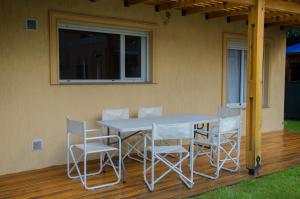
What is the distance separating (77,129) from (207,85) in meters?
3.61

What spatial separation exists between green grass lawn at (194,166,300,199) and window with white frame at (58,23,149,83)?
2.68 m

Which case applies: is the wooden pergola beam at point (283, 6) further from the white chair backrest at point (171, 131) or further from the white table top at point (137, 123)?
the white chair backrest at point (171, 131)

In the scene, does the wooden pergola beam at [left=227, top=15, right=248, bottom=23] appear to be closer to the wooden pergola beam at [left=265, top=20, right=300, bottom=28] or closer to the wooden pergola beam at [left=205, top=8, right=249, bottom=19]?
the wooden pergola beam at [left=205, top=8, right=249, bottom=19]

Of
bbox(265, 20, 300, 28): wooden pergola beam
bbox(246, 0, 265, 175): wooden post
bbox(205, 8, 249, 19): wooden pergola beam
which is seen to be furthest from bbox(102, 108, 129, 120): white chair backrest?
bbox(265, 20, 300, 28): wooden pergola beam

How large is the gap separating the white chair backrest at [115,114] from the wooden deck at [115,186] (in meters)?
0.71

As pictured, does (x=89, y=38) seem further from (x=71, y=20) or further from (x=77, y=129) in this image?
(x=77, y=129)

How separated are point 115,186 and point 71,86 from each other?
1.78 meters

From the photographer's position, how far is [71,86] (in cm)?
535

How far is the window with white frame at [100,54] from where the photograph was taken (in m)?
5.41

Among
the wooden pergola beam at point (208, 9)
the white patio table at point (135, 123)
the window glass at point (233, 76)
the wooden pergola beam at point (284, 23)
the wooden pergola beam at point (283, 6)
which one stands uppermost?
the wooden pergola beam at point (284, 23)

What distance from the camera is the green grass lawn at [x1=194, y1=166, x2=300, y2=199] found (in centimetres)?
401

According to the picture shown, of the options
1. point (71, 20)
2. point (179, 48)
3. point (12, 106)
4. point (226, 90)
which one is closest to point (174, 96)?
point (179, 48)

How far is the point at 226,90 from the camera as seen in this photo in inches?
303

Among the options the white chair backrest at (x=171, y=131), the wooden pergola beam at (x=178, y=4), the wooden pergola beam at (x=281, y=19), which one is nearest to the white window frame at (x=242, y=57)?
the wooden pergola beam at (x=281, y=19)
